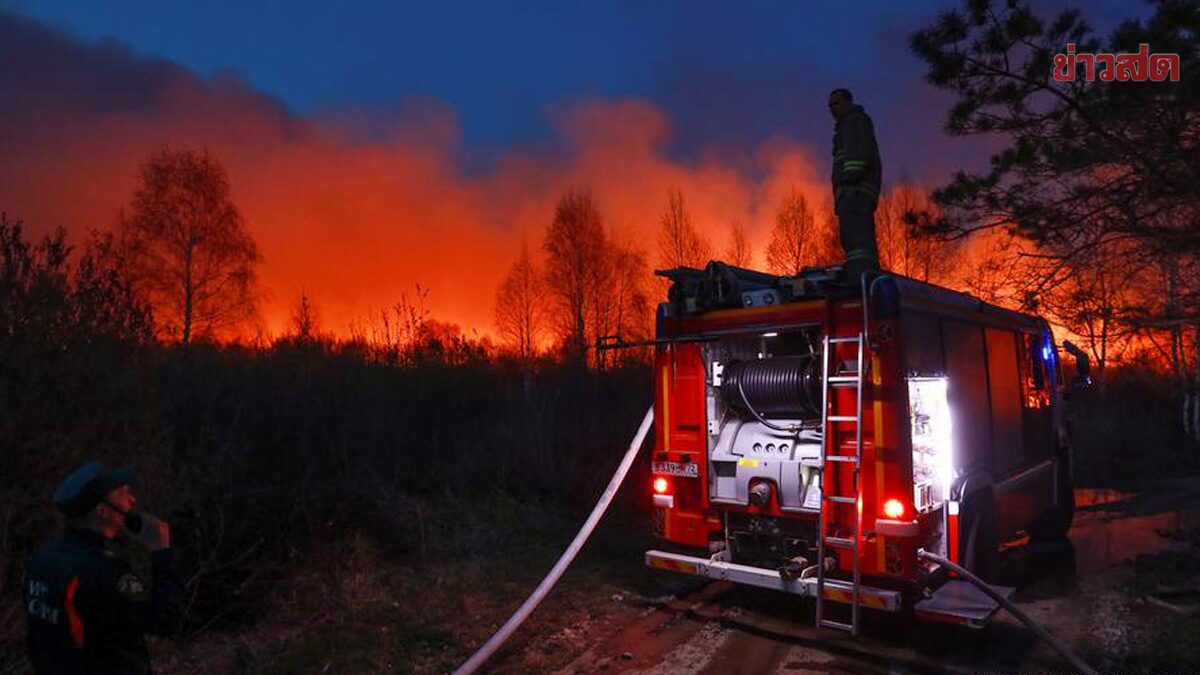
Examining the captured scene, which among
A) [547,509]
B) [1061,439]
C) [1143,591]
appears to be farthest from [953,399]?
[547,509]

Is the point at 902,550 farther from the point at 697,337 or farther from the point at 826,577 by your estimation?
the point at 697,337

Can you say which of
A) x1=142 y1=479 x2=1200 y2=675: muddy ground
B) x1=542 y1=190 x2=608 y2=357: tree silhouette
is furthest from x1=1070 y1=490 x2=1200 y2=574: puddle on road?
x1=542 y1=190 x2=608 y2=357: tree silhouette

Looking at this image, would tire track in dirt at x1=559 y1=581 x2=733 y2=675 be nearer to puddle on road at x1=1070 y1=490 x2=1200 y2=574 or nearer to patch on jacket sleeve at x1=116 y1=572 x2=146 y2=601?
patch on jacket sleeve at x1=116 y1=572 x2=146 y2=601

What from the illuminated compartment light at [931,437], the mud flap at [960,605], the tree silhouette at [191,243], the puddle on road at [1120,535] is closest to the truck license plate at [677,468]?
the illuminated compartment light at [931,437]

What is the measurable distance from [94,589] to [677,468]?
455 centimetres

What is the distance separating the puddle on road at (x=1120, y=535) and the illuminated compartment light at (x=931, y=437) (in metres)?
3.54

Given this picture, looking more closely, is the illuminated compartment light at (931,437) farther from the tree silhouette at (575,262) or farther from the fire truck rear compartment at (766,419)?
the tree silhouette at (575,262)

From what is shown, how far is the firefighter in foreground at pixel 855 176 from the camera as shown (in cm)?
695

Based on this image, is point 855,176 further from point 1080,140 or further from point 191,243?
point 191,243

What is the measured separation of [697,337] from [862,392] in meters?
1.60

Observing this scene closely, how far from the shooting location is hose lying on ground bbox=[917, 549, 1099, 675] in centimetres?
464

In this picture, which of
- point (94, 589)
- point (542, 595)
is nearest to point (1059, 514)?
point (542, 595)

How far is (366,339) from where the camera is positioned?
509 inches

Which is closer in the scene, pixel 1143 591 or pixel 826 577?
pixel 826 577
